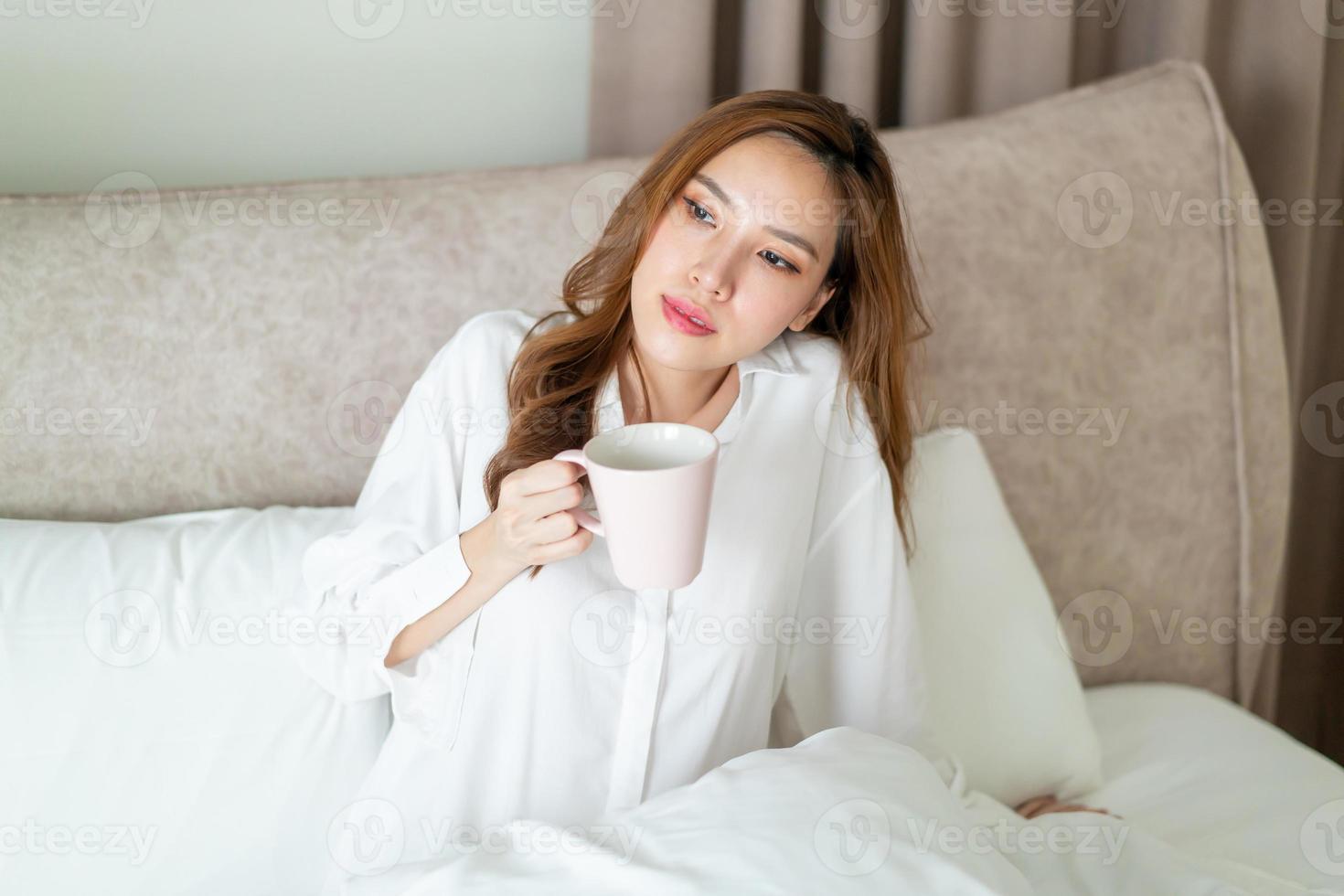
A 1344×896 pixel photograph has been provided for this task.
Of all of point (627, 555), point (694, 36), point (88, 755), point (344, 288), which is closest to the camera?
point (627, 555)

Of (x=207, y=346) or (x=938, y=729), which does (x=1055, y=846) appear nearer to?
(x=938, y=729)

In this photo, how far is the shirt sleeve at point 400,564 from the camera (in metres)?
1.07

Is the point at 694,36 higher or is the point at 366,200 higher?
the point at 694,36

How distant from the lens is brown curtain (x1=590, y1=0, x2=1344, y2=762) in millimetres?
1562

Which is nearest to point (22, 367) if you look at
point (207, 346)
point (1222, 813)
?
point (207, 346)

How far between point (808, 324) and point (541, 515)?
0.51 metres

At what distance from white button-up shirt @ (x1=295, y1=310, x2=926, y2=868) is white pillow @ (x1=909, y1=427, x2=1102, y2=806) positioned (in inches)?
10.4

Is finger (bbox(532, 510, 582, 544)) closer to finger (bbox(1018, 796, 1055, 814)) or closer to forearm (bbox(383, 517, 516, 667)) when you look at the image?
forearm (bbox(383, 517, 516, 667))

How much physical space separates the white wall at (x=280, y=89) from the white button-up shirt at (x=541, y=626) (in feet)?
1.81

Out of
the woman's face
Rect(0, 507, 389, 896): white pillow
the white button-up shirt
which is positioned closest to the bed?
Rect(0, 507, 389, 896): white pillow

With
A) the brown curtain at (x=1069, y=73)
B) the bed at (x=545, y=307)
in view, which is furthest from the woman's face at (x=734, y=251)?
the brown curtain at (x=1069, y=73)

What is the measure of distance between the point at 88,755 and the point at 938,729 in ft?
3.20

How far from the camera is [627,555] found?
0.83 meters

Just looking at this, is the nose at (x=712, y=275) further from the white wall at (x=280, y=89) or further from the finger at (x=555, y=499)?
the white wall at (x=280, y=89)
